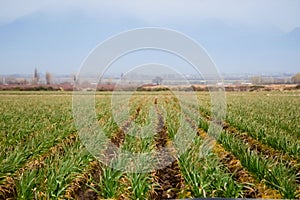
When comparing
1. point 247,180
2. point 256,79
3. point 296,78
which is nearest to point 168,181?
point 247,180

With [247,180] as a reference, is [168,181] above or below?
below

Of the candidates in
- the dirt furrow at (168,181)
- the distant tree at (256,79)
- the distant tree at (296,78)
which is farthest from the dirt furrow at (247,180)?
the distant tree at (256,79)

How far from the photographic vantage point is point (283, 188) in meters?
3.38

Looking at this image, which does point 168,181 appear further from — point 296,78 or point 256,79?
point 256,79

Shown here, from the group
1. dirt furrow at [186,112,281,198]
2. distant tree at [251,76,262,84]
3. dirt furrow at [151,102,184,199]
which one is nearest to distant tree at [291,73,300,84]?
distant tree at [251,76,262,84]

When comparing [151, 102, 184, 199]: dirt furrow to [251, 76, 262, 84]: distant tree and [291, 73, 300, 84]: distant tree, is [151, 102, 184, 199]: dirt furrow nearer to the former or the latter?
[291, 73, 300, 84]: distant tree

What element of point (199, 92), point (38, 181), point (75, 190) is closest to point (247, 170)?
point (75, 190)

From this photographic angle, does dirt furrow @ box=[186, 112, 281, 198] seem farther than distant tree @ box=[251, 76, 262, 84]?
No

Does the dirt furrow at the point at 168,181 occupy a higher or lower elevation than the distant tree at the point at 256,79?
lower

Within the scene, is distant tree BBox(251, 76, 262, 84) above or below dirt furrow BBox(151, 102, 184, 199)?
above

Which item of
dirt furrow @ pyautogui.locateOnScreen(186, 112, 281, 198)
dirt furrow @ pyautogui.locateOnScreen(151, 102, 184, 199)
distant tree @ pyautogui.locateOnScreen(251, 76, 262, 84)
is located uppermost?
distant tree @ pyautogui.locateOnScreen(251, 76, 262, 84)

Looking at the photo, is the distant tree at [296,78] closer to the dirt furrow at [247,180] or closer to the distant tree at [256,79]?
the distant tree at [256,79]

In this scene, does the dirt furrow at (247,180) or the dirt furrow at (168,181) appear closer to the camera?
the dirt furrow at (247,180)

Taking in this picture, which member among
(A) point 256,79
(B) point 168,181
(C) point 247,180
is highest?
(A) point 256,79
